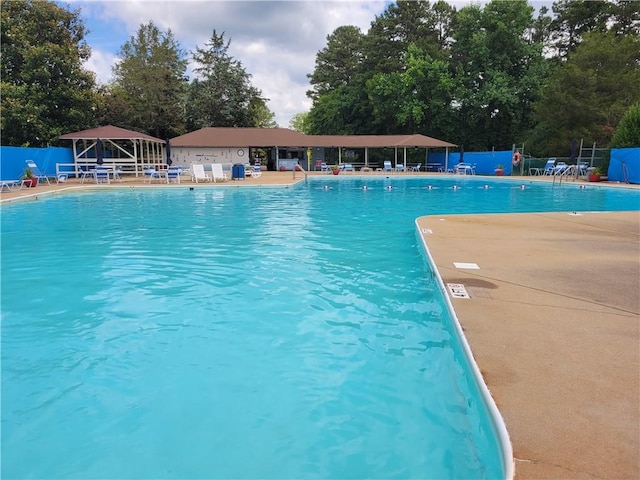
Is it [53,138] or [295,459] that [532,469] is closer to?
[295,459]

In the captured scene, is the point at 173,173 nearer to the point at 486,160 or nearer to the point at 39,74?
the point at 39,74

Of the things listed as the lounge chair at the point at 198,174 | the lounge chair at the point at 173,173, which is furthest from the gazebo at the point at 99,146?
the lounge chair at the point at 198,174

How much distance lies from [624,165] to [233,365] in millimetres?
22251

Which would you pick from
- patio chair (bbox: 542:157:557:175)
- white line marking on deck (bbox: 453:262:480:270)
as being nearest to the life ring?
patio chair (bbox: 542:157:557:175)

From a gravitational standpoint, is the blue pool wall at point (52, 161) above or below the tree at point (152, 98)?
Answer: below

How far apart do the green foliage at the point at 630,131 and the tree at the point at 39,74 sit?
28338mm

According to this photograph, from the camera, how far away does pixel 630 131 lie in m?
20.7

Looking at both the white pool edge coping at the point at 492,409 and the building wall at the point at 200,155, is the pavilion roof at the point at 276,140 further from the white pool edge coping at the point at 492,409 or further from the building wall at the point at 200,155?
the white pool edge coping at the point at 492,409

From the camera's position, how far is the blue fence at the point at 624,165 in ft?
64.3

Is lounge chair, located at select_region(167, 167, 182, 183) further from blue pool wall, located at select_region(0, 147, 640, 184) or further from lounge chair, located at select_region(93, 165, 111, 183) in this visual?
blue pool wall, located at select_region(0, 147, 640, 184)

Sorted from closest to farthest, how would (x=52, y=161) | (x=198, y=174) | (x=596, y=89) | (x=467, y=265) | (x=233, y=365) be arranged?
(x=233, y=365), (x=467, y=265), (x=198, y=174), (x=52, y=161), (x=596, y=89)

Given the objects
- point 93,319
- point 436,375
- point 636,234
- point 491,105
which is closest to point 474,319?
point 436,375

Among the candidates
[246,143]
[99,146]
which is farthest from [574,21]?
[99,146]

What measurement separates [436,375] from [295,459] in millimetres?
1362
